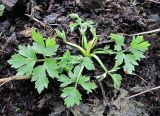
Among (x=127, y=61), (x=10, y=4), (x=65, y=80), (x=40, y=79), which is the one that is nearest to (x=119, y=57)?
(x=127, y=61)

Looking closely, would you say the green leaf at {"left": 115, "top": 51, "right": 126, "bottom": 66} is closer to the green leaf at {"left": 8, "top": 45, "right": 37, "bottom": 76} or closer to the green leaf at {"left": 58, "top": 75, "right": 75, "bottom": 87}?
the green leaf at {"left": 58, "top": 75, "right": 75, "bottom": 87}

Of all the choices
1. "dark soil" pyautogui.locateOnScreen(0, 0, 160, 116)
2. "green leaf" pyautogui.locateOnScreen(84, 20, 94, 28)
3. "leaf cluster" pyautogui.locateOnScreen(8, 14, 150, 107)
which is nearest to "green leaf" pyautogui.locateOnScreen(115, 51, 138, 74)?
"leaf cluster" pyautogui.locateOnScreen(8, 14, 150, 107)

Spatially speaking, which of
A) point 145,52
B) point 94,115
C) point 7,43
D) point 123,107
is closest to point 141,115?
point 123,107

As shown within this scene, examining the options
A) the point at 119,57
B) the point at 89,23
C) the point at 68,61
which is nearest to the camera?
the point at 68,61

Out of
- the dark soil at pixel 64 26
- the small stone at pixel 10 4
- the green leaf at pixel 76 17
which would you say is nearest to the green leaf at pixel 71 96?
the dark soil at pixel 64 26

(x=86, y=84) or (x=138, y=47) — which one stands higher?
(x=138, y=47)

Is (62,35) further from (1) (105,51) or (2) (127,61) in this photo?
(2) (127,61)

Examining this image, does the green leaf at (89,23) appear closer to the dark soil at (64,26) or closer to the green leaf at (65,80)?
the dark soil at (64,26)
